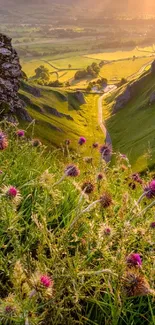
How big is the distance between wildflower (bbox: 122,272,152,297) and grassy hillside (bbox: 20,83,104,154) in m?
84.9

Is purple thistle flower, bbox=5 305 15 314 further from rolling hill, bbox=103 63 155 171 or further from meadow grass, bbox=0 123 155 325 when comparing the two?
rolling hill, bbox=103 63 155 171

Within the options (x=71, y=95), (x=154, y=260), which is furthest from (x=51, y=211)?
(x=71, y=95)

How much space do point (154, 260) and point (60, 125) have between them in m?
133

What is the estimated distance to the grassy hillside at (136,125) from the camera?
354ft

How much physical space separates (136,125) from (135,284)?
450ft

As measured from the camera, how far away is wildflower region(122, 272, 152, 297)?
4449 mm

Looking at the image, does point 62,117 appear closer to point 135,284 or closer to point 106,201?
point 106,201

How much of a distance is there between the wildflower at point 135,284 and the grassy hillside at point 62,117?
84.9 meters

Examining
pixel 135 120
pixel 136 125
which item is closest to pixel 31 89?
pixel 135 120

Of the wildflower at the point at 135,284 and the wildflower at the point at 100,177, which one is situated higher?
the wildflower at the point at 100,177

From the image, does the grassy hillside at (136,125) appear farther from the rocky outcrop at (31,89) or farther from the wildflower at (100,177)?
the wildflower at (100,177)

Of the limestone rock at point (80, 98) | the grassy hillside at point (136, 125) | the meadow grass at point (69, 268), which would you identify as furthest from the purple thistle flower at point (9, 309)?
the limestone rock at point (80, 98)

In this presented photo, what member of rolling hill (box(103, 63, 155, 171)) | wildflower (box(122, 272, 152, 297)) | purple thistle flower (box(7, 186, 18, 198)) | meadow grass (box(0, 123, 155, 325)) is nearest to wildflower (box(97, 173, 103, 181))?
meadow grass (box(0, 123, 155, 325))

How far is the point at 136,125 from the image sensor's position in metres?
139
